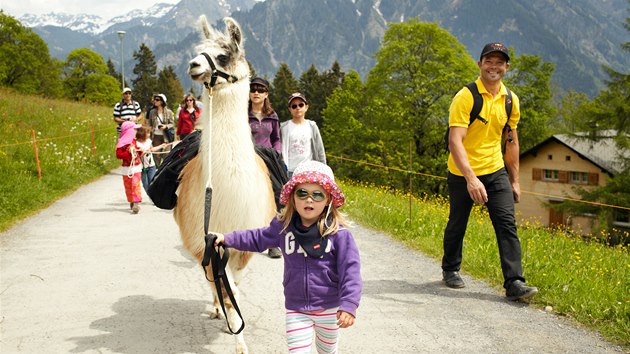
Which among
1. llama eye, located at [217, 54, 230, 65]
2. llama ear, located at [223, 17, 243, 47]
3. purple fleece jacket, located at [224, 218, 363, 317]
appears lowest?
purple fleece jacket, located at [224, 218, 363, 317]

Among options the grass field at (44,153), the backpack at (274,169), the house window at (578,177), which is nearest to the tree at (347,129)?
the house window at (578,177)

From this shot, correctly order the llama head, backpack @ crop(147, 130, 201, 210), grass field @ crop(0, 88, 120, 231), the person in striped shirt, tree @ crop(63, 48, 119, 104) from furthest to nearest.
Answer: tree @ crop(63, 48, 119, 104) < the person in striped shirt < grass field @ crop(0, 88, 120, 231) < backpack @ crop(147, 130, 201, 210) < the llama head

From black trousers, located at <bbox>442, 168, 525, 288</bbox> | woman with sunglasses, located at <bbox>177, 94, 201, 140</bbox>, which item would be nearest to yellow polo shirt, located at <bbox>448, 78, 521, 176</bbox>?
black trousers, located at <bbox>442, 168, 525, 288</bbox>

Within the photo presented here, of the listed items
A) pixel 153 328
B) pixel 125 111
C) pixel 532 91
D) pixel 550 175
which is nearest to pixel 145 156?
pixel 125 111

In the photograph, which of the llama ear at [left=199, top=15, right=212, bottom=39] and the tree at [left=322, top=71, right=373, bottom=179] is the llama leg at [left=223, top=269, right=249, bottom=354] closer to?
the llama ear at [left=199, top=15, right=212, bottom=39]

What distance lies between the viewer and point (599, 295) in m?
4.83

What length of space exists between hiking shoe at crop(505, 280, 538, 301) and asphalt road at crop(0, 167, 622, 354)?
0.28ft

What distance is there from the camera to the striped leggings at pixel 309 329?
114 inches

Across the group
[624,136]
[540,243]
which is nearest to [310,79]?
[624,136]

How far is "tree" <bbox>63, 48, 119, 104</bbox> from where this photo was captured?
65312 mm

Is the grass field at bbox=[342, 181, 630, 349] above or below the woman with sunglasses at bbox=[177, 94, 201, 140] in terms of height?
below

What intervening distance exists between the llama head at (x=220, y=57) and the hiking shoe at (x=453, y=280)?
3045 millimetres

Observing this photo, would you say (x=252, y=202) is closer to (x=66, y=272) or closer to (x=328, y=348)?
(x=328, y=348)

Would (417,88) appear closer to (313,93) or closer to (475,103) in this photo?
(475,103)
